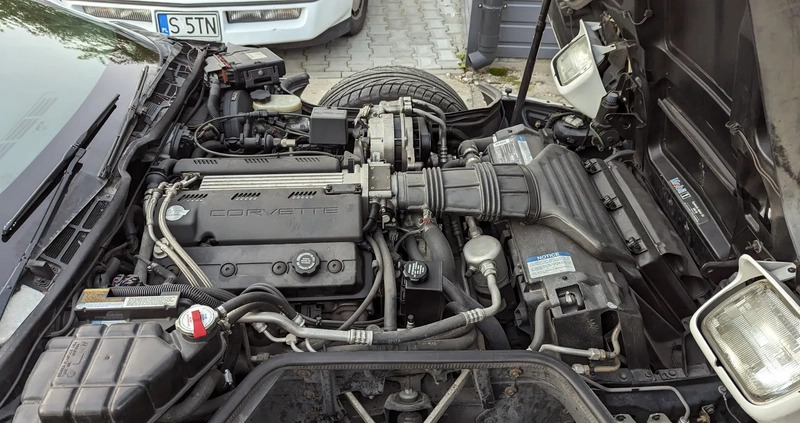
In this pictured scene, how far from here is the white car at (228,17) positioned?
14.6ft

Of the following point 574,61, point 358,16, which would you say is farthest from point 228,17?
point 574,61

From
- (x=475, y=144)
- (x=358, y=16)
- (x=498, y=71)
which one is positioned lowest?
(x=498, y=71)

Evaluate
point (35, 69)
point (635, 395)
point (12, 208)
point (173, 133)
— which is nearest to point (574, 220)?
point (635, 395)

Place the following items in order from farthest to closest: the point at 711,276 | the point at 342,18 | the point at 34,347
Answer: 1. the point at 342,18
2. the point at 711,276
3. the point at 34,347

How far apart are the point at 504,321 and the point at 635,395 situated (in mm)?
496

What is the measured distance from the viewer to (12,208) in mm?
1650

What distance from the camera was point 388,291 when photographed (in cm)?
184

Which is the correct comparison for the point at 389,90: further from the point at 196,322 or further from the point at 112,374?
the point at 112,374

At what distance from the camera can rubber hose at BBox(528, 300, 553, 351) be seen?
1755 mm

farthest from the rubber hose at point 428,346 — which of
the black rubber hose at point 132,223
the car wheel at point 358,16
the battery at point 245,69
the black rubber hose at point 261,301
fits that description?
the car wheel at point 358,16

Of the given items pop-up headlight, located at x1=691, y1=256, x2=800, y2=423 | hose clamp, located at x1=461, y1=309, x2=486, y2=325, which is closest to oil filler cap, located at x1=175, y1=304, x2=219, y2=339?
hose clamp, located at x1=461, y1=309, x2=486, y2=325

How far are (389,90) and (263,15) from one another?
2.23 m

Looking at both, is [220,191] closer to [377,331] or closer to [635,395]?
[377,331]

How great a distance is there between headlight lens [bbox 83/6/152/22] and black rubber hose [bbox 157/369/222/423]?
12.5 feet
